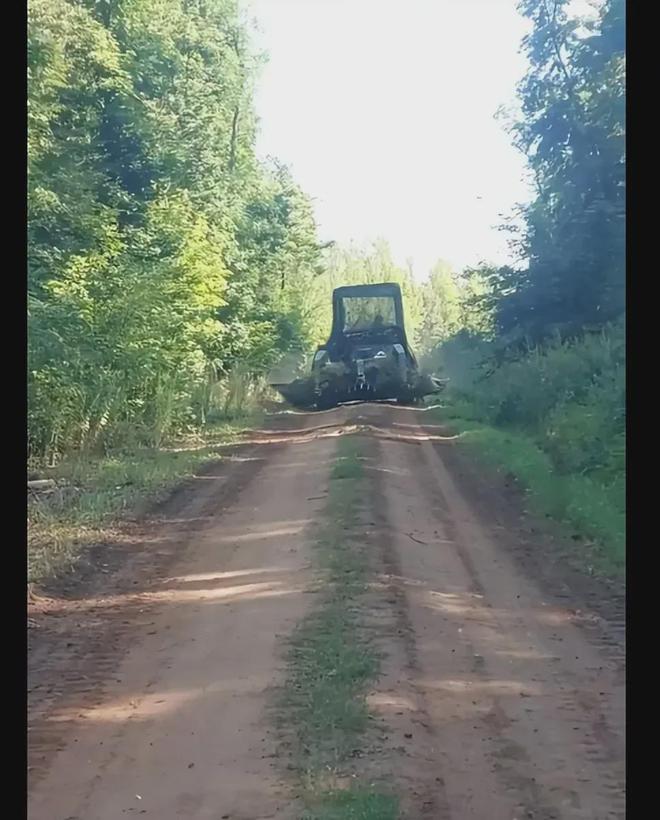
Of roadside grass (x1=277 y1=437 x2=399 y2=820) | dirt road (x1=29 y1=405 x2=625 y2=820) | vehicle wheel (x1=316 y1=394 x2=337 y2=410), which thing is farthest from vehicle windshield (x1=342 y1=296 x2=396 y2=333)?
roadside grass (x1=277 y1=437 x2=399 y2=820)

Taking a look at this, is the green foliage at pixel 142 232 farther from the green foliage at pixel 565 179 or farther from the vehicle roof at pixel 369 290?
the green foliage at pixel 565 179

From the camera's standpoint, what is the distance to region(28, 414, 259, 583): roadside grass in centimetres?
497

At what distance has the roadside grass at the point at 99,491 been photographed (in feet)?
16.3

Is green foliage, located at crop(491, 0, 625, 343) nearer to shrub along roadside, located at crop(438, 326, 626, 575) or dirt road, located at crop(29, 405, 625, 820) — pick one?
shrub along roadside, located at crop(438, 326, 626, 575)

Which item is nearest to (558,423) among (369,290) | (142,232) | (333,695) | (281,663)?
(369,290)

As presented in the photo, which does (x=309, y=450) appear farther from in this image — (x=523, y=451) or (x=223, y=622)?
(x=223, y=622)

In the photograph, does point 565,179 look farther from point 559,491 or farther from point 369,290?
point 559,491

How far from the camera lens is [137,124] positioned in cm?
727

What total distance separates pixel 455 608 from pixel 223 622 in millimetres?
842

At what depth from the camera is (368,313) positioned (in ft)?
19.3

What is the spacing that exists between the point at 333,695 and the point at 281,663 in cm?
37

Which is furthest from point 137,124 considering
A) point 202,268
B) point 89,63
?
point 202,268

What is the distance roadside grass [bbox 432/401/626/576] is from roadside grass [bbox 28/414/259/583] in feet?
4.76

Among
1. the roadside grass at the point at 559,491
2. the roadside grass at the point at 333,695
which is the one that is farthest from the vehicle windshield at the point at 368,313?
the roadside grass at the point at 333,695
